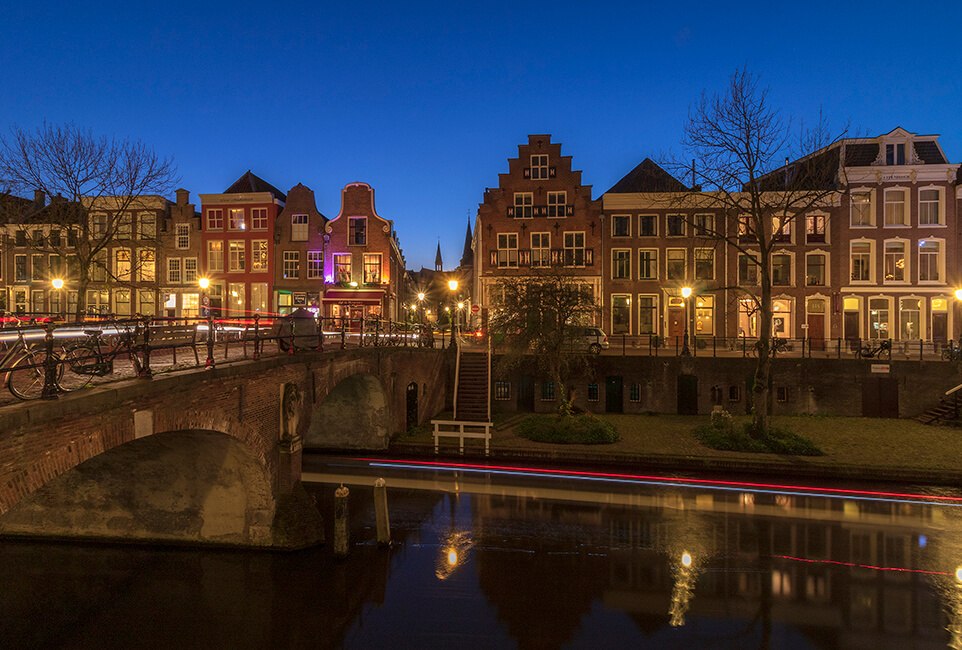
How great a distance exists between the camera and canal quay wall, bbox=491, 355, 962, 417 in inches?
899

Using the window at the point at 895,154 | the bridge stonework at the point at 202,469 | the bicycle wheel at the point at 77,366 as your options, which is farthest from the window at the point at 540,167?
the bicycle wheel at the point at 77,366

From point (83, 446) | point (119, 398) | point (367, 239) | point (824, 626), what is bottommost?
point (824, 626)

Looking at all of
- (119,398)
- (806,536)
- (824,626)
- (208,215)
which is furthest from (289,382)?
(208,215)

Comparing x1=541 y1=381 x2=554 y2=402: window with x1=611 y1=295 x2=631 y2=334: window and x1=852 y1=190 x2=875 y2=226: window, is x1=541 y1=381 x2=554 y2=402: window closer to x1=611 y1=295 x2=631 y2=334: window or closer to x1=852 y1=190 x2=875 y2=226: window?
x1=611 y1=295 x2=631 y2=334: window

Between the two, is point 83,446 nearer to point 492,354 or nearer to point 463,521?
point 463,521

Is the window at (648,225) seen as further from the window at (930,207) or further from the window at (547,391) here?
the window at (930,207)

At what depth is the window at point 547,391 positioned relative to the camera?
24.3 m

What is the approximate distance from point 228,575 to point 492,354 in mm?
15758

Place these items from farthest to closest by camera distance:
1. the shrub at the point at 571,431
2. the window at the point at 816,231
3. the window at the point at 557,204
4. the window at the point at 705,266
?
the window at the point at 557,204 < the window at the point at 705,266 < the window at the point at 816,231 < the shrub at the point at 571,431

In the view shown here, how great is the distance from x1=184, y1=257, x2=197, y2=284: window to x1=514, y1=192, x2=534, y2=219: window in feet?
73.4

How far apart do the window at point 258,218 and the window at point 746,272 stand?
3139 cm

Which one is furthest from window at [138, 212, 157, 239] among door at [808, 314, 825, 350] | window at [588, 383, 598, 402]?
door at [808, 314, 825, 350]

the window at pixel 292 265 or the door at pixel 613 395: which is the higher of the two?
the window at pixel 292 265

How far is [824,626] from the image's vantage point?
8.43 meters
